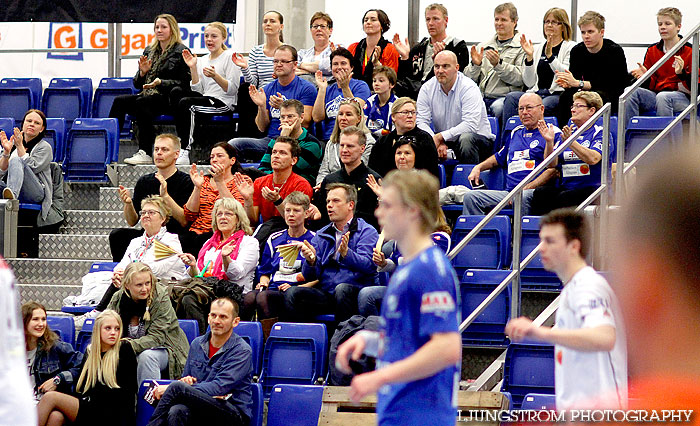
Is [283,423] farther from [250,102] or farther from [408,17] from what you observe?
[408,17]

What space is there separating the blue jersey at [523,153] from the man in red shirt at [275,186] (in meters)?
1.82

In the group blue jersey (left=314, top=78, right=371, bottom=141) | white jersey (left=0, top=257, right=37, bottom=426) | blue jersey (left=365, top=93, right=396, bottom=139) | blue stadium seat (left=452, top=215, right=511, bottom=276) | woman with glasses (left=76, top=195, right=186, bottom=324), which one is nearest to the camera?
white jersey (left=0, top=257, right=37, bottom=426)

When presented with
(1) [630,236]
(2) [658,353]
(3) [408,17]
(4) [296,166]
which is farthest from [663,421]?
(3) [408,17]

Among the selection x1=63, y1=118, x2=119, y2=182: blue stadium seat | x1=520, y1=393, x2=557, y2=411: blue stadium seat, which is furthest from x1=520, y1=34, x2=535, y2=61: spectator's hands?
x1=520, y1=393, x2=557, y2=411: blue stadium seat

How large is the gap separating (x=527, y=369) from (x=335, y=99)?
169 inches

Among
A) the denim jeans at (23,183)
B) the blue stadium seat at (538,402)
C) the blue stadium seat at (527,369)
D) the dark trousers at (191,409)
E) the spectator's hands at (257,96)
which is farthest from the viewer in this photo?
the spectator's hands at (257,96)

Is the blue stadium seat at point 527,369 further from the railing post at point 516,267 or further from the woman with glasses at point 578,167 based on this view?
the woman with glasses at point 578,167

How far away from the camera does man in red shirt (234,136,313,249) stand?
923 centimetres

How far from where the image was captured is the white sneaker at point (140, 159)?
37.6 ft

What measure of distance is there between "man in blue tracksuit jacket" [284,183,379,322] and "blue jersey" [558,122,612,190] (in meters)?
1.66

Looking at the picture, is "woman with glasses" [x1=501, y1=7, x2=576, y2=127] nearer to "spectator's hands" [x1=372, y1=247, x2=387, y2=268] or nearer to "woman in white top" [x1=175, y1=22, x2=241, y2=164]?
"woman in white top" [x1=175, y1=22, x2=241, y2=164]

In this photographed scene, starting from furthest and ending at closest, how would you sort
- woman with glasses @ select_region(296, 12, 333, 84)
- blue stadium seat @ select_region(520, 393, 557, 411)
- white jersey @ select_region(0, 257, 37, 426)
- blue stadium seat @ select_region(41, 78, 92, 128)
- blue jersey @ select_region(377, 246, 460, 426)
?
blue stadium seat @ select_region(41, 78, 92, 128), woman with glasses @ select_region(296, 12, 333, 84), blue stadium seat @ select_region(520, 393, 557, 411), blue jersey @ select_region(377, 246, 460, 426), white jersey @ select_region(0, 257, 37, 426)

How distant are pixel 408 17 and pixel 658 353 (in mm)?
11092

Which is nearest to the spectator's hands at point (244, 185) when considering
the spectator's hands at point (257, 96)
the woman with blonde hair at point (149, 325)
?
the woman with blonde hair at point (149, 325)
